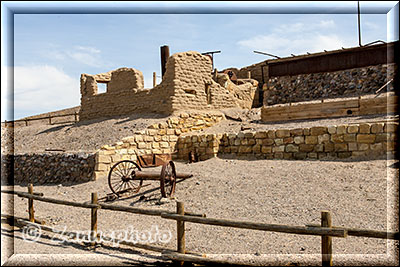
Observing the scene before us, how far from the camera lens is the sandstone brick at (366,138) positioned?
10052 millimetres

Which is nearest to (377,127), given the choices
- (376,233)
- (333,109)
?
(333,109)

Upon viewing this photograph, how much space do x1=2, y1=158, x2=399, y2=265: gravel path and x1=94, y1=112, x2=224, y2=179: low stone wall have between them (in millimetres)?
979

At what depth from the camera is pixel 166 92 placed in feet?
49.6

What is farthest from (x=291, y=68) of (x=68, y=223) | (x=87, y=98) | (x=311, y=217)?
(x=68, y=223)

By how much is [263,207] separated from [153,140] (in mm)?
6573

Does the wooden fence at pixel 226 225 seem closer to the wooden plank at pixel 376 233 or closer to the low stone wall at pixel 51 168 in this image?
the wooden plank at pixel 376 233

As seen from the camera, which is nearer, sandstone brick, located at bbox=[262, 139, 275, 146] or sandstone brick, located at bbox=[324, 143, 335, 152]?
sandstone brick, located at bbox=[324, 143, 335, 152]

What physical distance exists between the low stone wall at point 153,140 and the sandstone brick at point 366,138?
6.95 meters

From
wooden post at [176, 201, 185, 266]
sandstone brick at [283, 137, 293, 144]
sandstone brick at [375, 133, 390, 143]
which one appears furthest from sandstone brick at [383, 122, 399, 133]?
wooden post at [176, 201, 185, 266]

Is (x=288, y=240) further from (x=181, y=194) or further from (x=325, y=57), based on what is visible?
(x=325, y=57)

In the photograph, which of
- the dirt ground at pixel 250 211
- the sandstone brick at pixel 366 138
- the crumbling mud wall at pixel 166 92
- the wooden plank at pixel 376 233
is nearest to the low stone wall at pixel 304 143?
the sandstone brick at pixel 366 138

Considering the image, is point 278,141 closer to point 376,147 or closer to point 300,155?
point 300,155

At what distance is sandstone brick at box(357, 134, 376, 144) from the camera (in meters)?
10.1

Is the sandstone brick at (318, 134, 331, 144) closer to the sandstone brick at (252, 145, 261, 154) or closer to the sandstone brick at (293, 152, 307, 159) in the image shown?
the sandstone brick at (293, 152, 307, 159)
